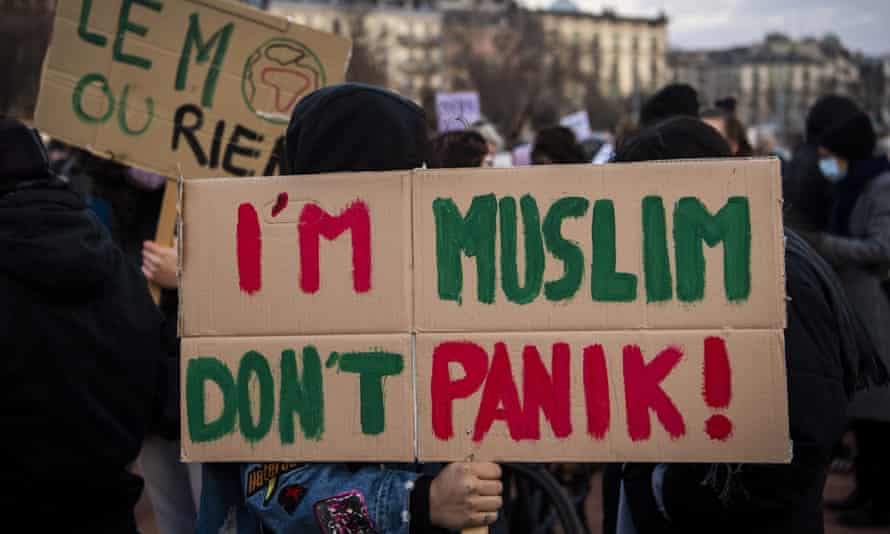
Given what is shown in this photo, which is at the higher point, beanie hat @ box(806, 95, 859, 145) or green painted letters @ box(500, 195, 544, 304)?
beanie hat @ box(806, 95, 859, 145)

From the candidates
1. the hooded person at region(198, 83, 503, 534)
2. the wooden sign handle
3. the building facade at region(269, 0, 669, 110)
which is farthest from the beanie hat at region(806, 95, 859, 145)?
the building facade at region(269, 0, 669, 110)

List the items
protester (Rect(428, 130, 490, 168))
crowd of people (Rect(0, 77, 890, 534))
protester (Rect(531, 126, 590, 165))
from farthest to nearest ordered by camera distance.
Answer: protester (Rect(531, 126, 590, 165)) → protester (Rect(428, 130, 490, 168)) → crowd of people (Rect(0, 77, 890, 534))

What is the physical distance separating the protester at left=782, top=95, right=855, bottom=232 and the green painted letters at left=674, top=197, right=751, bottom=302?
4219 millimetres

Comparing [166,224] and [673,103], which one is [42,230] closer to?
[166,224]

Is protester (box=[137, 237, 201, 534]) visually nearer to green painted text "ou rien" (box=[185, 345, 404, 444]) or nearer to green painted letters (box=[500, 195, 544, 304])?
green painted text "ou rien" (box=[185, 345, 404, 444])

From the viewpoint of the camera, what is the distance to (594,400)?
2.14m

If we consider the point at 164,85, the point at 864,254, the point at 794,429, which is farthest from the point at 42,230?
the point at 864,254

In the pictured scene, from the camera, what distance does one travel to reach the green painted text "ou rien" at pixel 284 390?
2154 mm

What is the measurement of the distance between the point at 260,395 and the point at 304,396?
0.08m

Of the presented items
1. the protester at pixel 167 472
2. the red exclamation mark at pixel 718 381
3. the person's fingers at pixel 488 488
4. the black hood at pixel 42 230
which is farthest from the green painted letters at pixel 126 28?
the red exclamation mark at pixel 718 381

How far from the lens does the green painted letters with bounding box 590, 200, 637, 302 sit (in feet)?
6.99

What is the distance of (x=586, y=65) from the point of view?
13500 cm

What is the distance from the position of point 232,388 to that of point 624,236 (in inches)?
30.6

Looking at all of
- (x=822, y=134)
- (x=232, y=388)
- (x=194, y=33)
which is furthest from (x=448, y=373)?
(x=822, y=134)
